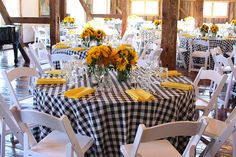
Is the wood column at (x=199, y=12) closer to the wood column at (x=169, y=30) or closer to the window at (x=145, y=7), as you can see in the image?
the window at (x=145, y=7)

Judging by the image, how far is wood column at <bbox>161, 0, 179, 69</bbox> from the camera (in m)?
5.39

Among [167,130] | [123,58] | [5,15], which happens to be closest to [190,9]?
[5,15]

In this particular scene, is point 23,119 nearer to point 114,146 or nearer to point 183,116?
point 114,146

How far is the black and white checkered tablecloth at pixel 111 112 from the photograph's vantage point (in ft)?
8.63

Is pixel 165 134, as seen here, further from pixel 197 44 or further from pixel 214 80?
pixel 197 44

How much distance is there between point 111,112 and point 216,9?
14491 millimetres

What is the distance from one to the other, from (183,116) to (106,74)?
806 millimetres

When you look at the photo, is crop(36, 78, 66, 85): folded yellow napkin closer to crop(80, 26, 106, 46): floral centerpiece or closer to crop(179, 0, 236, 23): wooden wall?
crop(80, 26, 106, 46): floral centerpiece

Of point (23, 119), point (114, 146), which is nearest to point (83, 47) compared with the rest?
point (114, 146)

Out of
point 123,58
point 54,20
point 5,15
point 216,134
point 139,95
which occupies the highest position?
point 5,15

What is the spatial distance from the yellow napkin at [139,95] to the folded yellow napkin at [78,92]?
325mm

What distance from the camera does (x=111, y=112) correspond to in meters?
2.63

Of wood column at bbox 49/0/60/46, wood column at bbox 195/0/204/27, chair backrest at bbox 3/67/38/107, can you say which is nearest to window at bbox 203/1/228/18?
wood column at bbox 195/0/204/27

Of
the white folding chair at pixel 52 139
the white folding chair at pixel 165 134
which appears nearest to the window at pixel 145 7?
the white folding chair at pixel 52 139
